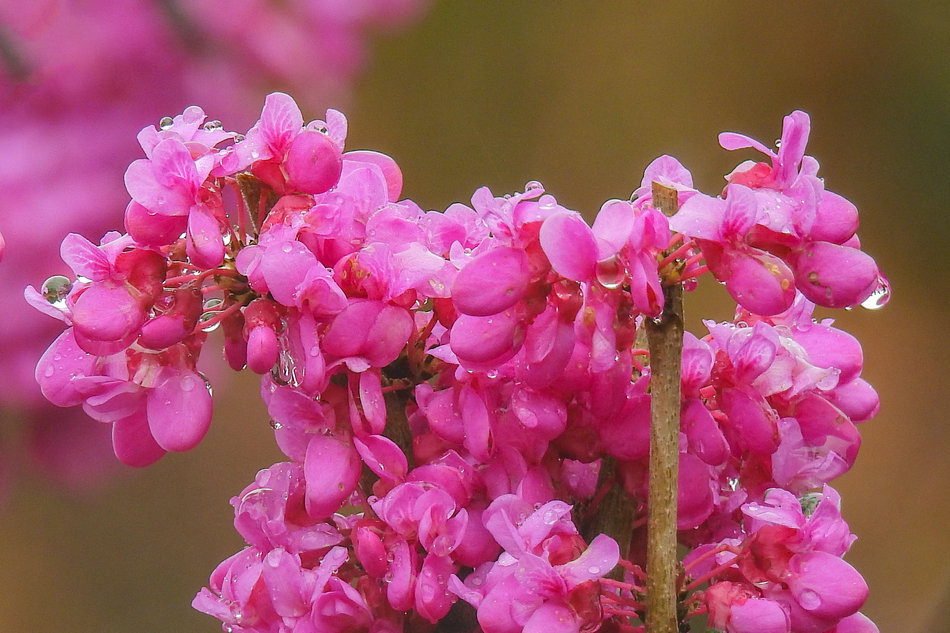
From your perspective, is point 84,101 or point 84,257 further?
point 84,101

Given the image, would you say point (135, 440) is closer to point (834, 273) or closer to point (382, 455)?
point (382, 455)

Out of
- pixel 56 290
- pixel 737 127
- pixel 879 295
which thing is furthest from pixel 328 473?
pixel 737 127

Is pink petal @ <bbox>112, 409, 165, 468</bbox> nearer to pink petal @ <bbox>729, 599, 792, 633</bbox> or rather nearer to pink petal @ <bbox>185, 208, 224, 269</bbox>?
pink petal @ <bbox>185, 208, 224, 269</bbox>

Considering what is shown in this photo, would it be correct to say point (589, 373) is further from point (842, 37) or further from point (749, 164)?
point (842, 37)

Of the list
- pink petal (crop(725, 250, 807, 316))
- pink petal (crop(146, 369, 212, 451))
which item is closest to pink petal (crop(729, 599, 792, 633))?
pink petal (crop(725, 250, 807, 316))

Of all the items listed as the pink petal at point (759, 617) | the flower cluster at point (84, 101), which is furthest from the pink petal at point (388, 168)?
the flower cluster at point (84, 101)
